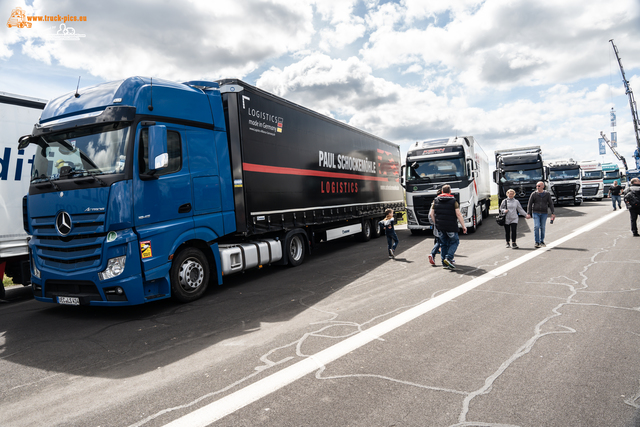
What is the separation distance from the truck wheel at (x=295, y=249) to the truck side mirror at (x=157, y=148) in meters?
4.30

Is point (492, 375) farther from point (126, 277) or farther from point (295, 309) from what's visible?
point (126, 277)

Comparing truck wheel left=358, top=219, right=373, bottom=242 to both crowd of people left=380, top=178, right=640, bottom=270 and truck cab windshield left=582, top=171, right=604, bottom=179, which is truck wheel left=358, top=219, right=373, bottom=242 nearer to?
crowd of people left=380, top=178, right=640, bottom=270

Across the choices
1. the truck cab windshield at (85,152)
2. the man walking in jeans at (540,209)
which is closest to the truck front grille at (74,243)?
the truck cab windshield at (85,152)

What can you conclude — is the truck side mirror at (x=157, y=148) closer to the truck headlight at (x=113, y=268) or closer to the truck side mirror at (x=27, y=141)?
the truck headlight at (x=113, y=268)

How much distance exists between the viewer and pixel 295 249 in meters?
10.3

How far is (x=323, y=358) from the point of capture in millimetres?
4031

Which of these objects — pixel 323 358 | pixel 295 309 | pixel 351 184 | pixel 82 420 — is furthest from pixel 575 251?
pixel 82 420

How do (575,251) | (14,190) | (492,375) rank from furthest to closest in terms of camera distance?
(575,251)
(14,190)
(492,375)

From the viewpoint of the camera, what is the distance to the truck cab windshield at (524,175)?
20.7m

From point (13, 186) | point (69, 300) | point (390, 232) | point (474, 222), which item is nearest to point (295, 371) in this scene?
Answer: point (69, 300)

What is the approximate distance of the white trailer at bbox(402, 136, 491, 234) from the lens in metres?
14.5

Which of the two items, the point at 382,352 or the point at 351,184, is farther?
the point at 351,184

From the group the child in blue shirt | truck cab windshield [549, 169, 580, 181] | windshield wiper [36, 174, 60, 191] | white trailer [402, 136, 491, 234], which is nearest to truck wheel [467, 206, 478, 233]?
white trailer [402, 136, 491, 234]

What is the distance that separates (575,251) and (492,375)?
7.92m
